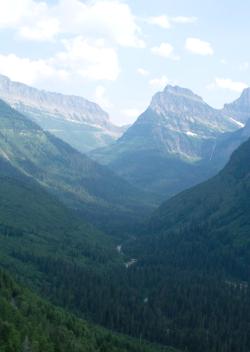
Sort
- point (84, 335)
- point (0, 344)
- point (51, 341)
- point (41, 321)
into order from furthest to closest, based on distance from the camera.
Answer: point (84, 335)
point (41, 321)
point (51, 341)
point (0, 344)

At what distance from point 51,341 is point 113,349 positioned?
93.6ft

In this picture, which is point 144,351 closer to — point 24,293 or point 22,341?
point 24,293

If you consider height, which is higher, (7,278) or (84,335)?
(7,278)

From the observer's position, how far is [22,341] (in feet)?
491

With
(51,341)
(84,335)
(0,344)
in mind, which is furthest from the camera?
(84,335)

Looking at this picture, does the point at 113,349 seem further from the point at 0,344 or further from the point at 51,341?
the point at 0,344

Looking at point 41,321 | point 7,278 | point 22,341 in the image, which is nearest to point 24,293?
point 7,278

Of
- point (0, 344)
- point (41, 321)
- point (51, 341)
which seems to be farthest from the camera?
point (41, 321)

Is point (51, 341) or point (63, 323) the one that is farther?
point (63, 323)

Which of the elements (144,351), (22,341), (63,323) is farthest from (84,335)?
(22,341)

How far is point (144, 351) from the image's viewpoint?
653ft

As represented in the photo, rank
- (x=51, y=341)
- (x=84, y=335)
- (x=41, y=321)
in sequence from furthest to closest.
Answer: (x=84, y=335) → (x=41, y=321) → (x=51, y=341)

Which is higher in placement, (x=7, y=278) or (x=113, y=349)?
(x=7, y=278)

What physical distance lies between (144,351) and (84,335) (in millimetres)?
22926
